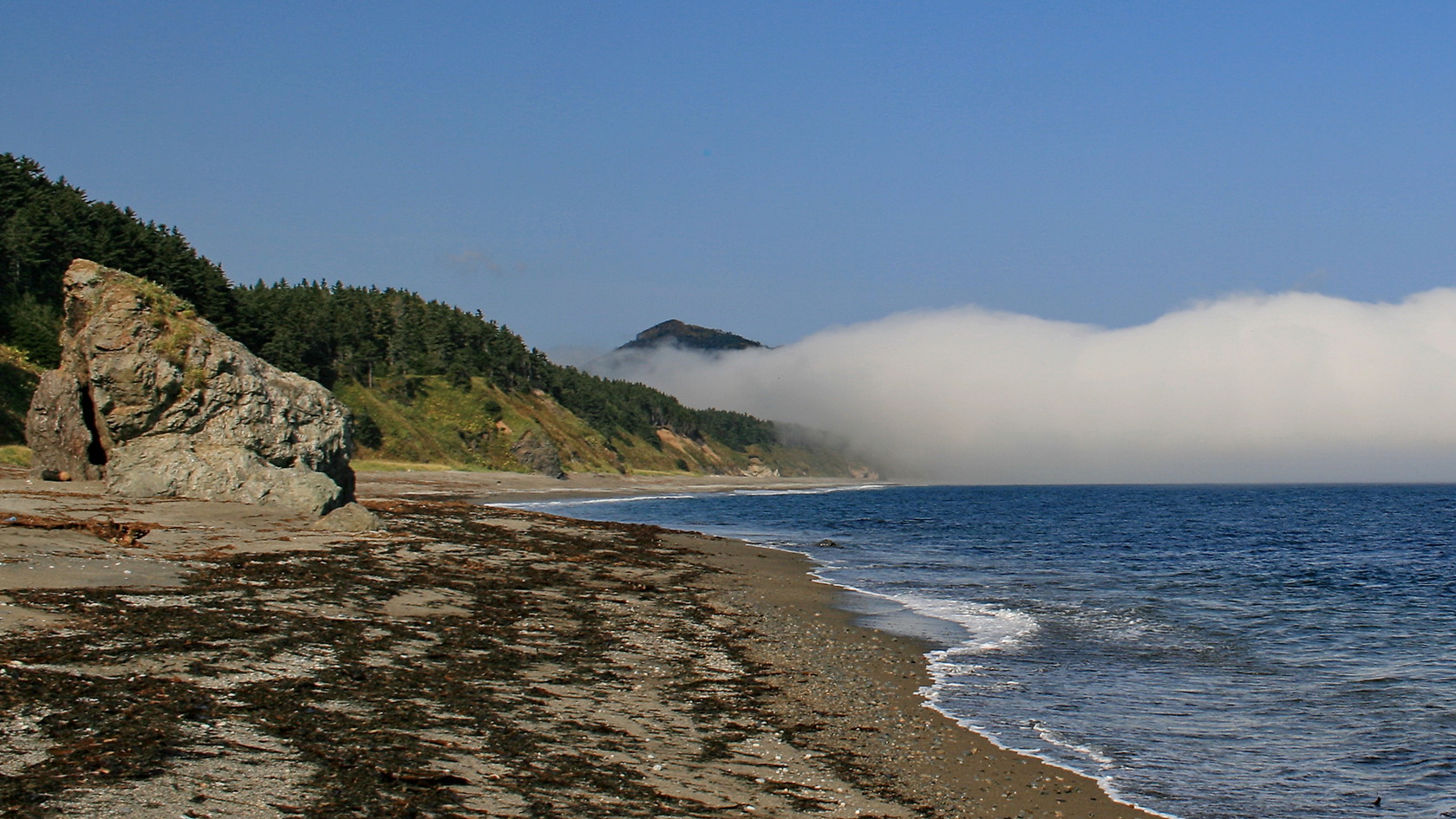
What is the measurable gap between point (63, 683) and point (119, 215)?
102 metres

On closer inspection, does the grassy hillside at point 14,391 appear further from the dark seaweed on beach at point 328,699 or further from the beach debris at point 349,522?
the dark seaweed on beach at point 328,699

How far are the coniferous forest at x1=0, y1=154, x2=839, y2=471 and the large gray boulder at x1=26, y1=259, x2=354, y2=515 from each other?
2727cm

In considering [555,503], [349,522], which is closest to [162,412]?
[349,522]

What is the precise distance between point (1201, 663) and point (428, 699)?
54.7 ft

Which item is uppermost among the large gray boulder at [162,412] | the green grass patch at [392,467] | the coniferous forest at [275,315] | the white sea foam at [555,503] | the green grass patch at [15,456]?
the coniferous forest at [275,315]

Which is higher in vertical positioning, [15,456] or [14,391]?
[14,391]

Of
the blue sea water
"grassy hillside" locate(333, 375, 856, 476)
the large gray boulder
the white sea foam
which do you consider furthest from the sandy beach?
"grassy hillside" locate(333, 375, 856, 476)

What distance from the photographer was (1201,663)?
69.6 feet

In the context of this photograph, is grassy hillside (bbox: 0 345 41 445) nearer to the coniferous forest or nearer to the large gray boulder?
the coniferous forest

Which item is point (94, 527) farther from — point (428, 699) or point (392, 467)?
point (392, 467)

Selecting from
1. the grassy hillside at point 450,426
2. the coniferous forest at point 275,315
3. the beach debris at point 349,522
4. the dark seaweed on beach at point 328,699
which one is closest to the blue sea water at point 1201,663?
the dark seaweed on beach at point 328,699

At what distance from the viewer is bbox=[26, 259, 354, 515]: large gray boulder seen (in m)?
34.7

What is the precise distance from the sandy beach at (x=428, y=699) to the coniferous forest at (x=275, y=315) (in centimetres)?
5064

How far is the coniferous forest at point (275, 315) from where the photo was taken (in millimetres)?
80000
